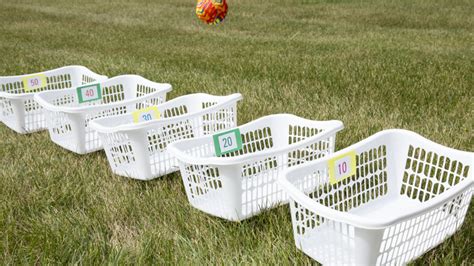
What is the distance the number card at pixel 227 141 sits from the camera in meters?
2.67

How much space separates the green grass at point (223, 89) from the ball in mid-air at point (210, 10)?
0.60 metres

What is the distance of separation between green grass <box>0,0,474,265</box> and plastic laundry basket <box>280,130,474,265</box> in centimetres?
10

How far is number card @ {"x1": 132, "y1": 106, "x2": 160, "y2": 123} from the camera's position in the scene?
3.13m

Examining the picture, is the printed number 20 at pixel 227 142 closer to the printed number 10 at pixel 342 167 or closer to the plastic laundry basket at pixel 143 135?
the plastic laundry basket at pixel 143 135

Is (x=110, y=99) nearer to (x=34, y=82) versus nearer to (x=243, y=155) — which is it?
(x=34, y=82)

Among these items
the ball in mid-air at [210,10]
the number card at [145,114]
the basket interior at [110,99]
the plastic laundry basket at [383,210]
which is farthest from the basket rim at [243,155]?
the ball in mid-air at [210,10]

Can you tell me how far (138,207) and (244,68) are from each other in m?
3.64

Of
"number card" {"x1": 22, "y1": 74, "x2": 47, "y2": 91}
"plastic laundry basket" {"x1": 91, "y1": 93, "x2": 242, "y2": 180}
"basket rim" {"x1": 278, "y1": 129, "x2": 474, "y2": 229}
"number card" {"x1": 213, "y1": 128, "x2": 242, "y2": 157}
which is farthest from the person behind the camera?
"number card" {"x1": 22, "y1": 74, "x2": 47, "y2": 91}

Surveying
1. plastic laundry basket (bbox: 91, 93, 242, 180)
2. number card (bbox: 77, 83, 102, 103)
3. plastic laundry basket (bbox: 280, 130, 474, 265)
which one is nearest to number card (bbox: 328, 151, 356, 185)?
plastic laundry basket (bbox: 280, 130, 474, 265)

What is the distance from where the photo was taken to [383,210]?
105 inches

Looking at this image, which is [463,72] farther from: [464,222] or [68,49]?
[68,49]

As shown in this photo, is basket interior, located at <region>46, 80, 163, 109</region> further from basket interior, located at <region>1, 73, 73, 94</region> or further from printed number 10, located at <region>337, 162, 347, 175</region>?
printed number 10, located at <region>337, 162, 347, 175</region>

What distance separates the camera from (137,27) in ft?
34.0

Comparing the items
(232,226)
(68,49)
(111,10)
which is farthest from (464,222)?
(111,10)
